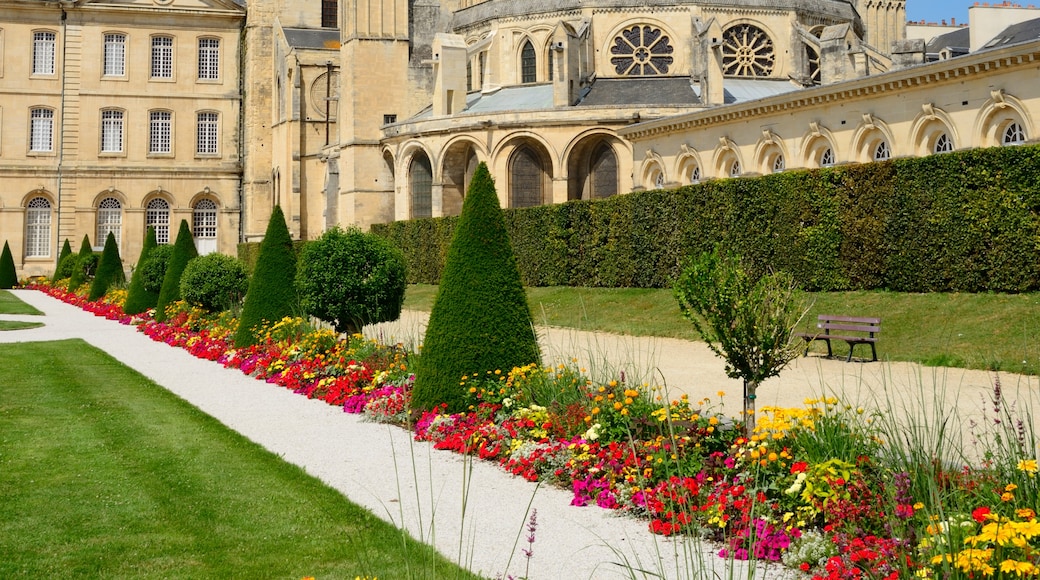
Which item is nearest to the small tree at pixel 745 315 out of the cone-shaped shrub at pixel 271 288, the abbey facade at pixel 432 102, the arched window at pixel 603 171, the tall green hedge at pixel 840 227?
the tall green hedge at pixel 840 227

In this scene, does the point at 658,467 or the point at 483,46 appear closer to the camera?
the point at 658,467

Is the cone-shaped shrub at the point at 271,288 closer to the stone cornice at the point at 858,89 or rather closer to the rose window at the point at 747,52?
the stone cornice at the point at 858,89

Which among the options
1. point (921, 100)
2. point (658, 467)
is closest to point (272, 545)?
point (658, 467)

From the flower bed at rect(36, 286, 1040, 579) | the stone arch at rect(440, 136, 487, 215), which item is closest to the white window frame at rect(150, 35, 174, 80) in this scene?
the stone arch at rect(440, 136, 487, 215)

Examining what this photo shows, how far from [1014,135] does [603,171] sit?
15.0m

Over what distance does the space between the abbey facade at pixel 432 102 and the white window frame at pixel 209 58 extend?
9cm

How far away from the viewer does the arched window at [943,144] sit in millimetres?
19725

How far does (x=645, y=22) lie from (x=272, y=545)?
31736 millimetres

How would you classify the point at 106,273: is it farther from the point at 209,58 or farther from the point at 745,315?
the point at 745,315

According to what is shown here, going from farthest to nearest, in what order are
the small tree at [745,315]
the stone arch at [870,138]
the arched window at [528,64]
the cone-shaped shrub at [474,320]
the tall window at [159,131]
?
1. the tall window at [159,131]
2. the arched window at [528,64]
3. the stone arch at [870,138]
4. the cone-shaped shrub at [474,320]
5. the small tree at [745,315]

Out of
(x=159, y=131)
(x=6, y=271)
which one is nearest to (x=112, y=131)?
(x=159, y=131)

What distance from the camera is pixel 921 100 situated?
2005 cm

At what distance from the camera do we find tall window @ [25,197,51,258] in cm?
4550

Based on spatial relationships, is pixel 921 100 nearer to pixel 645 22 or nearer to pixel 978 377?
pixel 978 377
